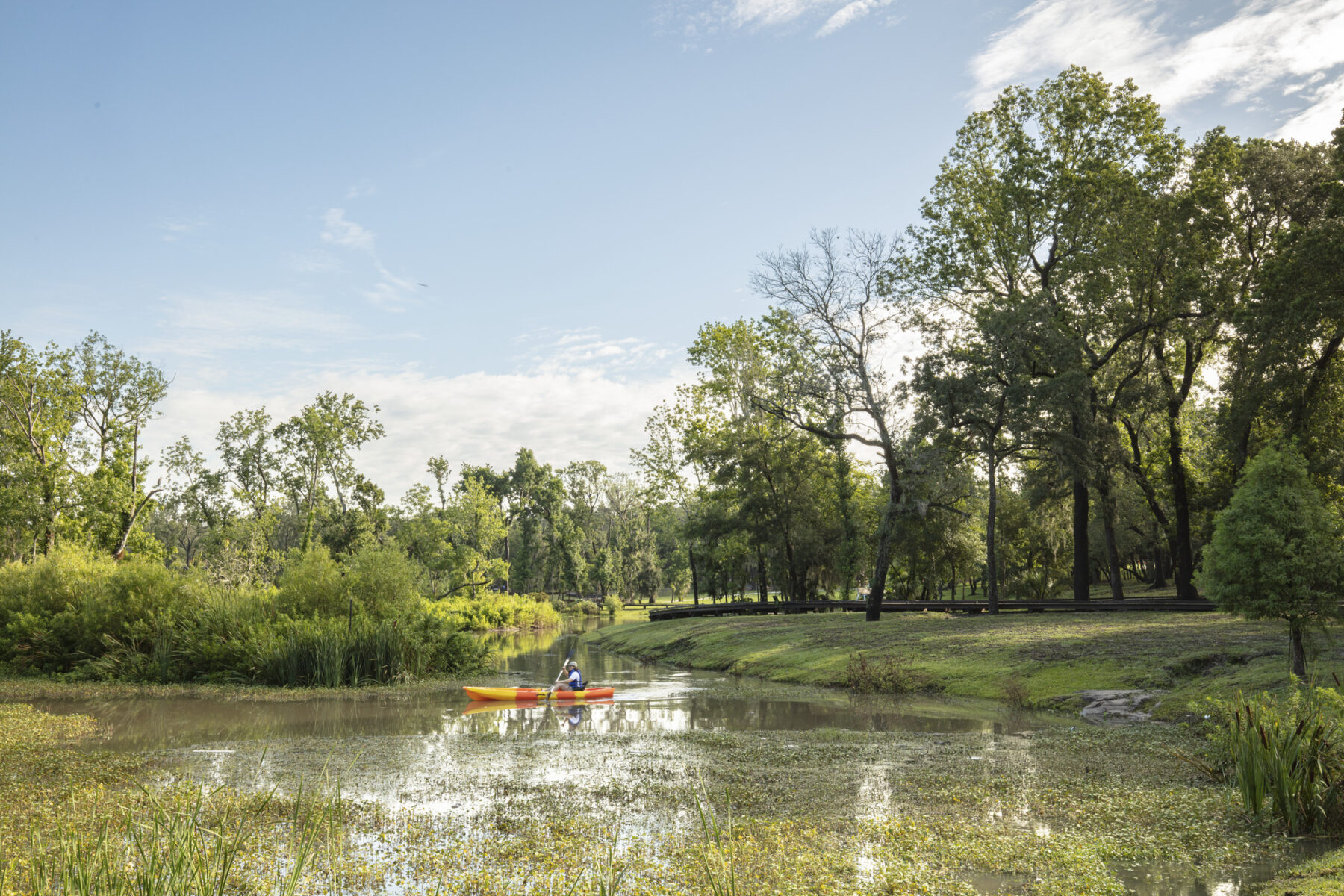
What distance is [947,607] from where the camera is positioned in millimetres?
35125

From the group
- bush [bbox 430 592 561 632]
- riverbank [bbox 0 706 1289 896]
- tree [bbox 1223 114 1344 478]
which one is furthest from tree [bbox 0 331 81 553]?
tree [bbox 1223 114 1344 478]

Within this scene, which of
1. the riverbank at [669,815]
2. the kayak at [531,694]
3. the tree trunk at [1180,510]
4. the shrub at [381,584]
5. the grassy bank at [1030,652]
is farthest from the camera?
the tree trunk at [1180,510]

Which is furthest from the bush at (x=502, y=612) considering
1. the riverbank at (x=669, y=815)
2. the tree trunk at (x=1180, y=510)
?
the riverbank at (x=669, y=815)

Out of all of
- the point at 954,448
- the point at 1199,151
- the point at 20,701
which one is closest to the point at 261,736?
the point at 20,701

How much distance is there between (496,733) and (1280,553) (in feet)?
44.3

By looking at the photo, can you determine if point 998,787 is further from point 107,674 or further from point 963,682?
point 107,674

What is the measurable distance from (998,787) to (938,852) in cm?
298

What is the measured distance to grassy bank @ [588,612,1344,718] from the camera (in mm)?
16078

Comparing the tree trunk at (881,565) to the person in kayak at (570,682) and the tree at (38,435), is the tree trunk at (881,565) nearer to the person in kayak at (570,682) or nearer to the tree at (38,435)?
the person in kayak at (570,682)

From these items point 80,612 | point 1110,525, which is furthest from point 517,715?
point 1110,525

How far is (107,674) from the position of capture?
22.2m

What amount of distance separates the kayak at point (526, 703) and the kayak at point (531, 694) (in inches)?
2.9

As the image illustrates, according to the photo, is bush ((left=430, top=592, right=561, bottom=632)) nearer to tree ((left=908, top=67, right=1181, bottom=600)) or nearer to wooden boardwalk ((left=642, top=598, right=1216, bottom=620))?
wooden boardwalk ((left=642, top=598, right=1216, bottom=620))

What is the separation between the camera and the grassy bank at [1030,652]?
16078mm
